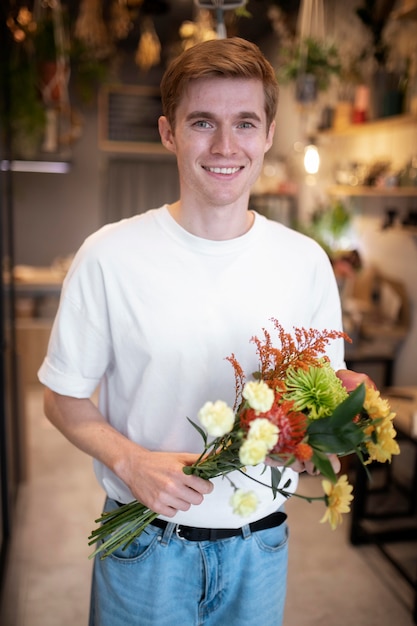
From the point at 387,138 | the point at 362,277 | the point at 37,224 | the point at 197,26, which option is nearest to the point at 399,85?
the point at 387,138

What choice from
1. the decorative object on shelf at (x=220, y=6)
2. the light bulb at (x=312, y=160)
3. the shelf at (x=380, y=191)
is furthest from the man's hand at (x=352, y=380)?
the light bulb at (x=312, y=160)

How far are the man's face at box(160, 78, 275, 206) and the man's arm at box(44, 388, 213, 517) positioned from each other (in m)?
0.50

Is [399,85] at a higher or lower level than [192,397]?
higher

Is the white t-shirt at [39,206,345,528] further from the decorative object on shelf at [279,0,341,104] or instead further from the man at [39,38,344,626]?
the decorative object on shelf at [279,0,341,104]

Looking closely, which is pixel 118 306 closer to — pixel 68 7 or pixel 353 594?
pixel 353 594

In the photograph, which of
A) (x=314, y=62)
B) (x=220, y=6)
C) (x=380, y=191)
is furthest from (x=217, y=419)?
(x=314, y=62)

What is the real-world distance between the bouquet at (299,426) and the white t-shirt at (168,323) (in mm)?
179

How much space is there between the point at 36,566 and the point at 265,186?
3.92 metres

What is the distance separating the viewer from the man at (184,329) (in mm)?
1214

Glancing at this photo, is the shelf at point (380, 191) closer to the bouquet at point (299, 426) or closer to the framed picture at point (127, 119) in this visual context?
the bouquet at point (299, 426)

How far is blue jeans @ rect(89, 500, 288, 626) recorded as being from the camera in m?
1.26

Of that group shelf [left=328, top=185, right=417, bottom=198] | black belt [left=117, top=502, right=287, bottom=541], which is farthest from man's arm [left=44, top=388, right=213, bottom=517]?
shelf [left=328, top=185, right=417, bottom=198]

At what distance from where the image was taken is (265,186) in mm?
5668

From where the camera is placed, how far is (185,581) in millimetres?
1278
